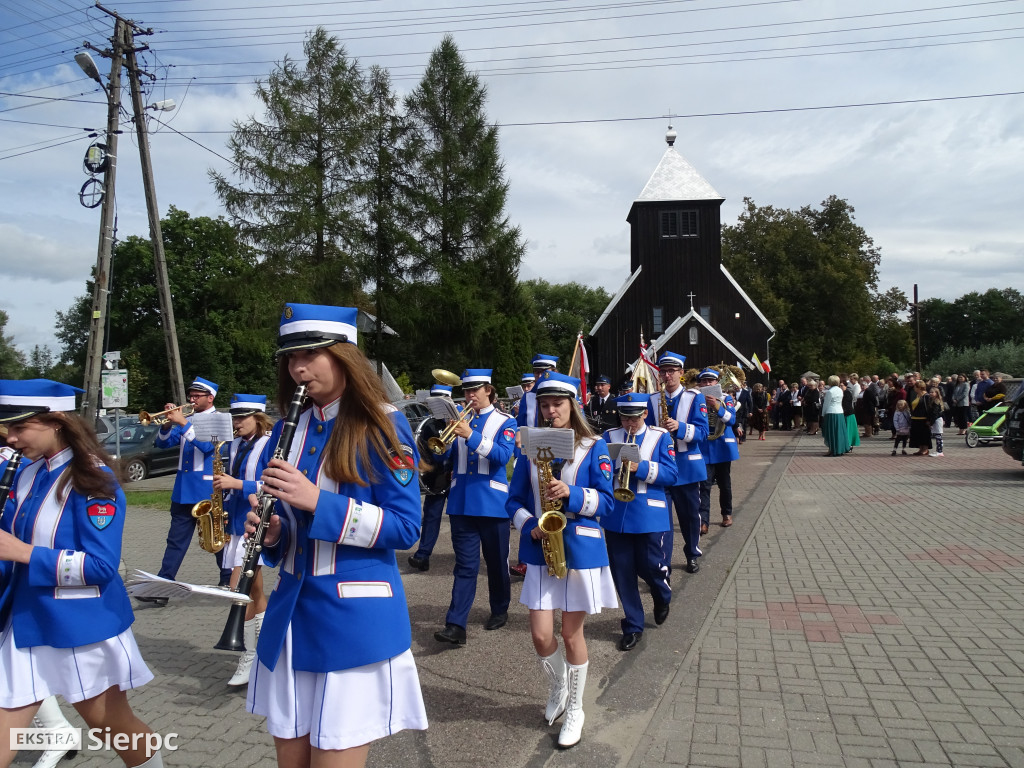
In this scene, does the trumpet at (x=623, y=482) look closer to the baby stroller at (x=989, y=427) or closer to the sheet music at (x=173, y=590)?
the sheet music at (x=173, y=590)

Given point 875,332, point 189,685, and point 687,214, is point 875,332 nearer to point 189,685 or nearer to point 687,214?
point 687,214

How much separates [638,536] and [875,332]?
2301 inches

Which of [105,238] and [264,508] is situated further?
[105,238]

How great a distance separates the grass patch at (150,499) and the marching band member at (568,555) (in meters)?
11.0

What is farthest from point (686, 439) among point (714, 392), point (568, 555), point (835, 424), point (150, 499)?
→ point (835, 424)

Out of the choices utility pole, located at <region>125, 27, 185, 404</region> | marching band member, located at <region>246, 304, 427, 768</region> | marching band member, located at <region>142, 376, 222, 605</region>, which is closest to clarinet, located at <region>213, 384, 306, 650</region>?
marching band member, located at <region>246, 304, 427, 768</region>

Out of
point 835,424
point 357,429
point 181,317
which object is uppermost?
point 181,317

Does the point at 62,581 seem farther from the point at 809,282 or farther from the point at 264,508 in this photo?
the point at 809,282

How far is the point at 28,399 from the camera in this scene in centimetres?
314

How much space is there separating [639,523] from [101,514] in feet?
11.7

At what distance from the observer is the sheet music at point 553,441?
13.3 feet

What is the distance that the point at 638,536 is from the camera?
5.64m

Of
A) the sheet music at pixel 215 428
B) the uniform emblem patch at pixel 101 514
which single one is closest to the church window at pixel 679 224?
the sheet music at pixel 215 428

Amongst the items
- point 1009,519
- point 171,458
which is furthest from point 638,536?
point 171,458
